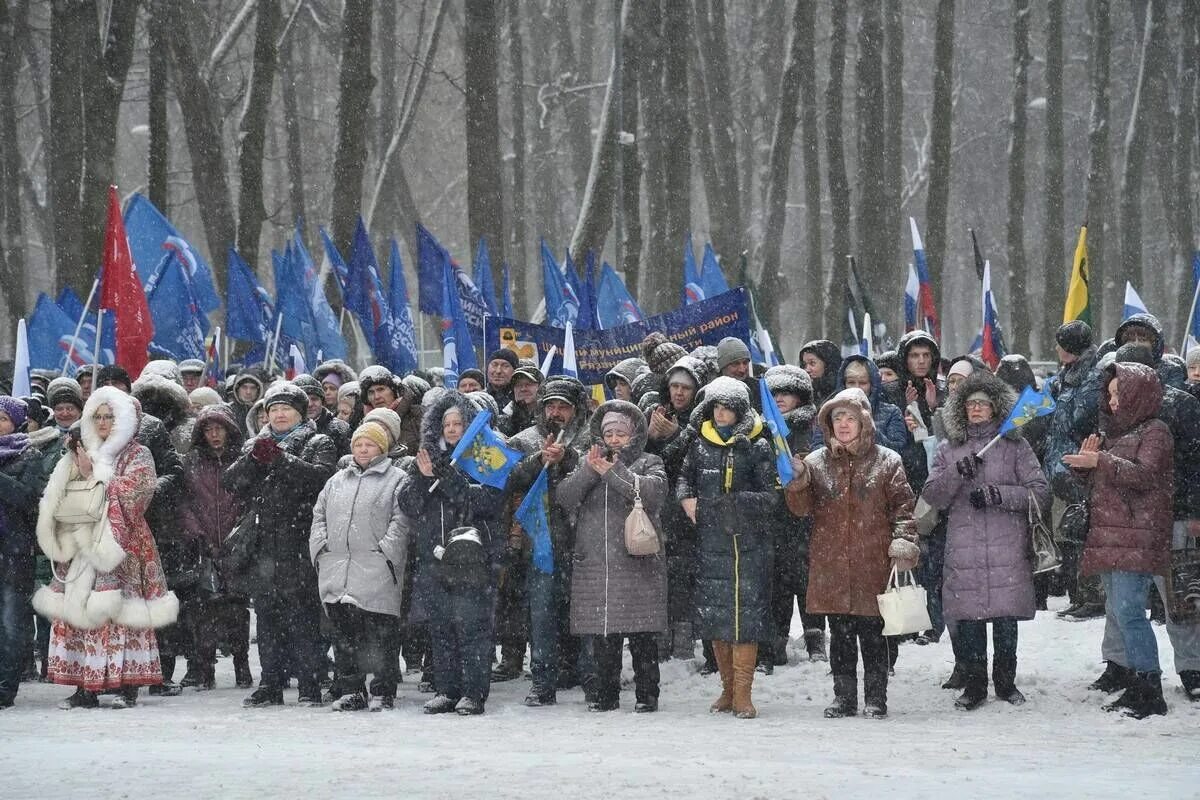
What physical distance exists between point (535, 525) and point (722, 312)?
11.4ft

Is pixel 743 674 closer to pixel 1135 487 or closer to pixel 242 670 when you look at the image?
pixel 1135 487

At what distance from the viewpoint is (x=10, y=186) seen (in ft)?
83.7

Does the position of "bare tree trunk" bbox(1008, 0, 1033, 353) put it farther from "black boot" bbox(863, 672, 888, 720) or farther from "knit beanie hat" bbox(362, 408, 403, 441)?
"black boot" bbox(863, 672, 888, 720)

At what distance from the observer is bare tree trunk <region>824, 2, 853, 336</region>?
78.1 ft

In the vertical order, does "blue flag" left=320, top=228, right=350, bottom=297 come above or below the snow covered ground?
above

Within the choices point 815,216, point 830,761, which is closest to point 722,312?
point 830,761

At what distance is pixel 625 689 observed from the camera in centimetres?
967

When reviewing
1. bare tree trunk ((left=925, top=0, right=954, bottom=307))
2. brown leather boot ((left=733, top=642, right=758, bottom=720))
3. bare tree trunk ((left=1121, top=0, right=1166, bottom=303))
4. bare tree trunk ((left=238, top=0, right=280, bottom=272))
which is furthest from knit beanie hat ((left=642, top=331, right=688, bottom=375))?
bare tree trunk ((left=1121, top=0, right=1166, bottom=303))

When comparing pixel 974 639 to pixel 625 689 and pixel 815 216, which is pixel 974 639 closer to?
pixel 625 689

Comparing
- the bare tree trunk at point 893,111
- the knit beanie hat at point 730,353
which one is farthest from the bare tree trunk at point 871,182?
the knit beanie hat at point 730,353

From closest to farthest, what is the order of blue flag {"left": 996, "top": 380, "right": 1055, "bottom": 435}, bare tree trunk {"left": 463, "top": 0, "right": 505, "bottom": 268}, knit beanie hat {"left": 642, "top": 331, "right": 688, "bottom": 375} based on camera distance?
1. blue flag {"left": 996, "top": 380, "right": 1055, "bottom": 435}
2. knit beanie hat {"left": 642, "top": 331, "right": 688, "bottom": 375}
3. bare tree trunk {"left": 463, "top": 0, "right": 505, "bottom": 268}

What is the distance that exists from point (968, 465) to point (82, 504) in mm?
4308

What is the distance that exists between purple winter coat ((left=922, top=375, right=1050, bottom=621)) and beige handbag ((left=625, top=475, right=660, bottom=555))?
132cm

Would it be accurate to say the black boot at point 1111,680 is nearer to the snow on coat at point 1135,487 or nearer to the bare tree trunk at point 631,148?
the snow on coat at point 1135,487
